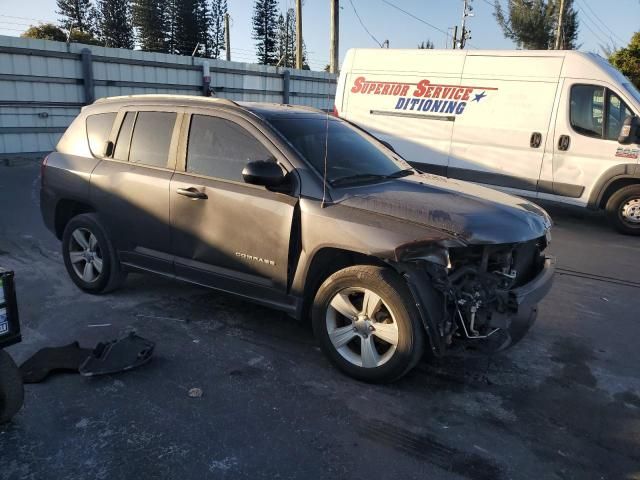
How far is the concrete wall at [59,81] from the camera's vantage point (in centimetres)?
1216

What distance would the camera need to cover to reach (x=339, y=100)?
10.4 m

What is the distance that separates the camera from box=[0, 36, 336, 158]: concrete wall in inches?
479

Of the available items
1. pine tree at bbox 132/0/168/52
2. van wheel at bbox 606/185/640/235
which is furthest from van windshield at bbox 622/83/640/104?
pine tree at bbox 132/0/168/52

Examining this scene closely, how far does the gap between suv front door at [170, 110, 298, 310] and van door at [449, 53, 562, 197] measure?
5.87m

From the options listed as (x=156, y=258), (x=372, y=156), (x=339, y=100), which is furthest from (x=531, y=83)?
(x=156, y=258)

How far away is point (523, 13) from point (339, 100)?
37.7 metres

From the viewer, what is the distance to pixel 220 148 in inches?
163

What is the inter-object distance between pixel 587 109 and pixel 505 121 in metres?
1.19

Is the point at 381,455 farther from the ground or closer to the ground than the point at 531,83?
closer to the ground

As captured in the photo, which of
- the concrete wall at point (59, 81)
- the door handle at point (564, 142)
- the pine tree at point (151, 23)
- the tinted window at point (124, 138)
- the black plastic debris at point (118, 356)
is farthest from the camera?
the pine tree at point (151, 23)

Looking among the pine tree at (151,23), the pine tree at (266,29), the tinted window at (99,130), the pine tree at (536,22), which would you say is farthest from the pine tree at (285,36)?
the tinted window at (99,130)

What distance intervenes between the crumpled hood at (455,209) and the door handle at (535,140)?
4.78 metres

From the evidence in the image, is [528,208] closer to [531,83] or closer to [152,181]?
[152,181]

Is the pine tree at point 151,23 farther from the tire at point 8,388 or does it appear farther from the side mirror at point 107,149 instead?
the tire at point 8,388
